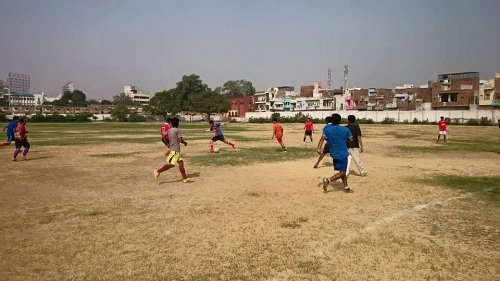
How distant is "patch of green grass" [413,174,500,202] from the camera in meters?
8.82

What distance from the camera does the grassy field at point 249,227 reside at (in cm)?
450

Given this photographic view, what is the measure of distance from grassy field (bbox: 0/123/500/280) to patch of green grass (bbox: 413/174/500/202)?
5cm

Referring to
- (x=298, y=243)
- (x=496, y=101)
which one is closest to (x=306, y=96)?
(x=496, y=101)

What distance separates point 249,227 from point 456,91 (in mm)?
78775

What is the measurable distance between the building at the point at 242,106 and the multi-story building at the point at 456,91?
5315 centimetres

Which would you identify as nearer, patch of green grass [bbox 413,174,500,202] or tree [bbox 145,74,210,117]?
patch of green grass [bbox 413,174,500,202]

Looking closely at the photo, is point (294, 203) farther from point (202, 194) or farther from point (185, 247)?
point (185, 247)

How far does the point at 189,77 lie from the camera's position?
Result: 12069 centimetres

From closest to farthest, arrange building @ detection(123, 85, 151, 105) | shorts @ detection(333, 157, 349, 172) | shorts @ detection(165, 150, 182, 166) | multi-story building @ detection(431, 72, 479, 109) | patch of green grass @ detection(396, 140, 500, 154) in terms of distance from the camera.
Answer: shorts @ detection(333, 157, 349, 172)
shorts @ detection(165, 150, 182, 166)
patch of green grass @ detection(396, 140, 500, 154)
multi-story building @ detection(431, 72, 479, 109)
building @ detection(123, 85, 151, 105)

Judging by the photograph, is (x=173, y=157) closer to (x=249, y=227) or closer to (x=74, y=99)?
(x=249, y=227)

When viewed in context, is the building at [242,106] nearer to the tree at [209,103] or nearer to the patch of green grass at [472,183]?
the tree at [209,103]

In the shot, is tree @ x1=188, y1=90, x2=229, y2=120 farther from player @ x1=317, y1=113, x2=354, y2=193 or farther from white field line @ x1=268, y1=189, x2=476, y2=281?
white field line @ x1=268, y1=189, x2=476, y2=281

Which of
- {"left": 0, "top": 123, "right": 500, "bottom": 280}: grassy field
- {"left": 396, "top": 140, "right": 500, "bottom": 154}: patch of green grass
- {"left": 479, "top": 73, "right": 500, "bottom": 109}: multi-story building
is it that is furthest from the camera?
{"left": 479, "top": 73, "right": 500, "bottom": 109}: multi-story building

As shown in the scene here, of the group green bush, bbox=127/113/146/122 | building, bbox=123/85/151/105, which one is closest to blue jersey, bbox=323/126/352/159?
green bush, bbox=127/113/146/122
